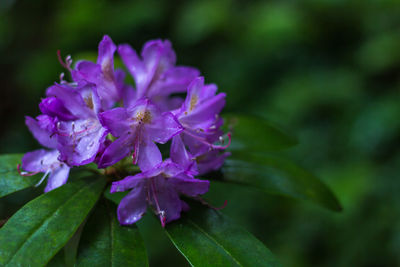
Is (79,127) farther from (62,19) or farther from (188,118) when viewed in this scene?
(62,19)

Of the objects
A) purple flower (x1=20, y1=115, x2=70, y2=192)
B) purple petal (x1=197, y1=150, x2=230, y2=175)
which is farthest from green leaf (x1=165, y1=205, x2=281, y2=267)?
purple flower (x1=20, y1=115, x2=70, y2=192)

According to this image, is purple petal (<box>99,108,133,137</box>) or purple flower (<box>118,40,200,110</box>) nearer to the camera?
purple petal (<box>99,108,133,137</box>)

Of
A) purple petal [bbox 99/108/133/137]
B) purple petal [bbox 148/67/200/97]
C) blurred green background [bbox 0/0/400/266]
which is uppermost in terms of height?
purple petal [bbox 148/67/200/97]

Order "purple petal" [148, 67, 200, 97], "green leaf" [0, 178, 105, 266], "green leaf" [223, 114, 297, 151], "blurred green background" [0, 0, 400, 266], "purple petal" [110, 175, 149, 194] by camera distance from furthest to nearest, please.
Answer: "blurred green background" [0, 0, 400, 266] → "green leaf" [223, 114, 297, 151] → "purple petal" [148, 67, 200, 97] → "purple petal" [110, 175, 149, 194] → "green leaf" [0, 178, 105, 266]

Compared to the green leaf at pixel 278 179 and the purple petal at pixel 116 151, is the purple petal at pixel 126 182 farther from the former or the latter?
the green leaf at pixel 278 179

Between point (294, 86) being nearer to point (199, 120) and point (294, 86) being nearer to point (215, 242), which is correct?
point (199, 120)

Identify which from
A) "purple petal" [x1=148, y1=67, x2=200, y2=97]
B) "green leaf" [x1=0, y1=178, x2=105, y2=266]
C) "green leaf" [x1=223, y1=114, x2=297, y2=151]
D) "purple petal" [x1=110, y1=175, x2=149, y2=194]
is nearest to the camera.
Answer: "green leaf" [x1=0, y1=178, x2=105, y2=266]

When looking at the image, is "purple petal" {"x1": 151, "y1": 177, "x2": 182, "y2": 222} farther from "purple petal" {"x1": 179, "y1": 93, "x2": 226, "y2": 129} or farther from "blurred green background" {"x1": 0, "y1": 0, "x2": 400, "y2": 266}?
"blurred green background" {"x1": 0, "y1": 0, "x2": 400, "y2": 266}

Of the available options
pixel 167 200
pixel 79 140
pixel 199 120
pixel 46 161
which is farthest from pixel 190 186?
pixel 46 161
